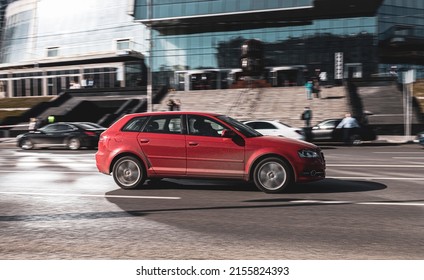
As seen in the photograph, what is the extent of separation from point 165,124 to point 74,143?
1436cm

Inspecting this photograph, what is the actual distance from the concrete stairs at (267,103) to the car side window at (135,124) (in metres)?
21.3

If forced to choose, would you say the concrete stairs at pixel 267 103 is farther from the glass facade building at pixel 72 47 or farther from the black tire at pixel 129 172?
the black tire at pixel 129 172

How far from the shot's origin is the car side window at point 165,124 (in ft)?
28.8

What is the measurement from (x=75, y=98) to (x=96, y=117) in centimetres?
269

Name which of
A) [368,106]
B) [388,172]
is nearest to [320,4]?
[368,106]

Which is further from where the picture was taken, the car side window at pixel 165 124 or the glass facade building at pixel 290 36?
the glass facade building at pixel 290 36

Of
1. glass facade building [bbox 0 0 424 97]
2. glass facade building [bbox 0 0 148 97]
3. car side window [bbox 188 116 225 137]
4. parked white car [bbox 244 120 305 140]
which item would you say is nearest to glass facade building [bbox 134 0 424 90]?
glass facade building [bbox 0 0 424 97]

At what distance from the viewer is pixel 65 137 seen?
22.3 meters

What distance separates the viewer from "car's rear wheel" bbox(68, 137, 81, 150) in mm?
22000

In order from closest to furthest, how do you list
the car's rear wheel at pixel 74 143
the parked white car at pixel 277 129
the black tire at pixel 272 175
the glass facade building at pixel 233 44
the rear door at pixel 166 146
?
1. the black tire at pixel 272 175
2. the rear door at pixel 166 146
3. the parked white car at pixel 277 129
4. the car's rear wheel at pixel 74 143
5. the glass facade building at pixel 233 44

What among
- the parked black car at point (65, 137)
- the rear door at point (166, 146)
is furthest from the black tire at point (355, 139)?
the rear door at point (166, 146)

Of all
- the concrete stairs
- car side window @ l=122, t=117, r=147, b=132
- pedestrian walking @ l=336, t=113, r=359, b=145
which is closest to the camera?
car side window @ l=122, t=117, r=147, b=132

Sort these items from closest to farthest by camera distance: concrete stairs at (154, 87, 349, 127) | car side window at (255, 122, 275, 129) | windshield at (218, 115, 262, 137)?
windshield at (218, 115, 262, 137) → car side window at (255, 122, 275, 129) → concrete stairs at (154, 87, 349, 127)

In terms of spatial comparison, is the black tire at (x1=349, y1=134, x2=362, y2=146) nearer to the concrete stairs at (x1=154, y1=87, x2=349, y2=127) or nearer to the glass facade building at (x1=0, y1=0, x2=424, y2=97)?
the concrete stairs at (x1=154, y1=87, x2=349, y2=127)
